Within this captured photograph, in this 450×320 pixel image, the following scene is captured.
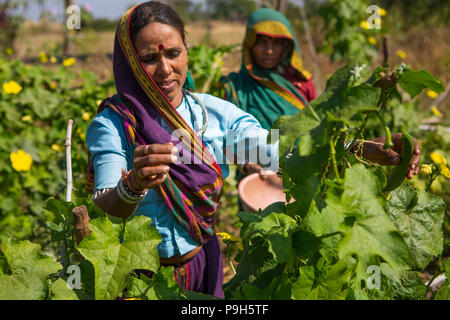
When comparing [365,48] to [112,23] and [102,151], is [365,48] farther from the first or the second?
[112,23]

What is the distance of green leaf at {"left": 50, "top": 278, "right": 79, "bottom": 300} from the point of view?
31.3 inches

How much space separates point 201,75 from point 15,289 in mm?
2753

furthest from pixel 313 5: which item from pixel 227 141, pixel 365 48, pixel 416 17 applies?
pixel 227 141

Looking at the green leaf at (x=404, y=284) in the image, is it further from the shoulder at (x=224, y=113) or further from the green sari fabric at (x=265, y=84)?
the green sari fabric at (x=265, y=84)

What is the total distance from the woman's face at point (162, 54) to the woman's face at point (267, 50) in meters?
1.42

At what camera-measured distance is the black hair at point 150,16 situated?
1277 millimetres

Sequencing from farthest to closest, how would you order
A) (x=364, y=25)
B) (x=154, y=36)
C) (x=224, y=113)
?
(x=364, y=25) → (x=224, y=113) → (x=154, y=36)

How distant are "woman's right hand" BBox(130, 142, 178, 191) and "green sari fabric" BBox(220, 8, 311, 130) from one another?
166 centimetres

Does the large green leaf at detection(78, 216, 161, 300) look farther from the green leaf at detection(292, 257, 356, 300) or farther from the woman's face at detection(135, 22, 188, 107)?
the woman's face at detection(135, 22, 188, 107)

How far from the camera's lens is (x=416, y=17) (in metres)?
10.9

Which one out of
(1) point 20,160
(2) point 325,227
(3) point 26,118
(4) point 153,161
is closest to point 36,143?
(3) point 26,118

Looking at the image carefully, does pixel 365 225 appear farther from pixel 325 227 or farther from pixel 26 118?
pixel 26 118

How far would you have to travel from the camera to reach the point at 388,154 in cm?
100

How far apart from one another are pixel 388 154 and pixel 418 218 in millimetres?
164
